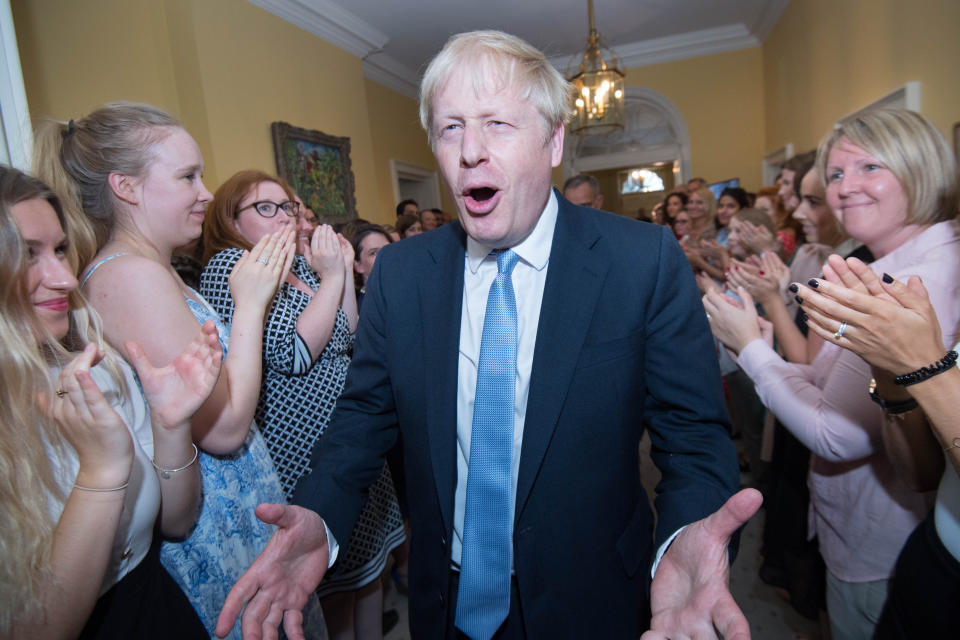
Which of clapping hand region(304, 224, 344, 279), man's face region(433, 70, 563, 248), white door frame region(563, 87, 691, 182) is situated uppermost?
white door frame region(563, 87, 691, 182)

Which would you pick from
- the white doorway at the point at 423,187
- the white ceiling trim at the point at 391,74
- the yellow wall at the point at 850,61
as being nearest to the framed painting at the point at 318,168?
the white ceiling trim at the point at 391,74

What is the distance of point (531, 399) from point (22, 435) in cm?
95

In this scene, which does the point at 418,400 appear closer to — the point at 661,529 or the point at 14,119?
the point at 661,529

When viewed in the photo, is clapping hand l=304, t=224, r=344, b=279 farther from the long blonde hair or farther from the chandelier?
the chandelier

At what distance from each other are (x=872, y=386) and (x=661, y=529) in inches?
24.2

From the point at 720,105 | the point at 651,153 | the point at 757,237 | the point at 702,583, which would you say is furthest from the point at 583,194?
the point at 720,105

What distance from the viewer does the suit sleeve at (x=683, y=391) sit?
40.6 inches

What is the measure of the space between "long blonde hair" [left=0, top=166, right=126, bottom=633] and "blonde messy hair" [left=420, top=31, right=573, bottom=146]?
2.83ft

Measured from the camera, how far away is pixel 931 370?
0.97 meters

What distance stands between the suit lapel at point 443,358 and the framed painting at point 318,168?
4.17 metres

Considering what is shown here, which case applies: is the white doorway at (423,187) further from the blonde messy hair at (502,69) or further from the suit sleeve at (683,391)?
the suit sleeve at (683,391)

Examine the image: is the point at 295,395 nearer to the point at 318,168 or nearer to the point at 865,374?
the point at 865,374

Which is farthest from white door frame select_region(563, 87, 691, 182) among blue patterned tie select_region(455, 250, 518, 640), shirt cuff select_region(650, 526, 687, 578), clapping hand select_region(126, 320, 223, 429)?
clapping hand select_region(126, 320, 223, 429)

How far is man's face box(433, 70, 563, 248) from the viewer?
1087 mm
